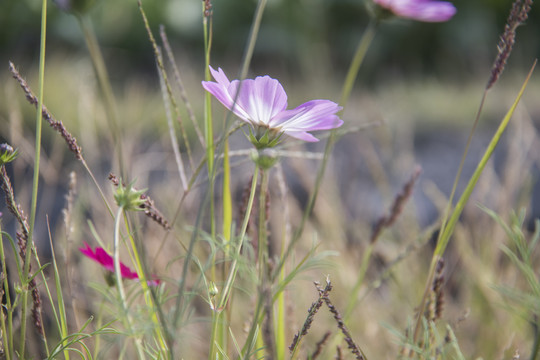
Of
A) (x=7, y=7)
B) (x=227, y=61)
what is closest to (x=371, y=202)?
(x=227, y=61)

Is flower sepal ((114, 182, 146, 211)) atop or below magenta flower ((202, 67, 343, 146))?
below

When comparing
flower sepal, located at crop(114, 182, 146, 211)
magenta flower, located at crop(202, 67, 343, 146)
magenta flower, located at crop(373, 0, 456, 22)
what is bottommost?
flower sepal, located at crop(114, 182, 146, 211)

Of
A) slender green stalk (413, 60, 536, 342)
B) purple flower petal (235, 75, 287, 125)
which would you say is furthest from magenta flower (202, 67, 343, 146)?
slender green stalk (413, 60, 536, 342)

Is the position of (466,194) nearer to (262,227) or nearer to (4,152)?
(262,227)

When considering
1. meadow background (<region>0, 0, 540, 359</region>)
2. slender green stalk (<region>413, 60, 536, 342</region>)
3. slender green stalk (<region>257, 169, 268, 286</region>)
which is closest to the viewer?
slender green stalk (<region>257, 169, 268, 286</region>)

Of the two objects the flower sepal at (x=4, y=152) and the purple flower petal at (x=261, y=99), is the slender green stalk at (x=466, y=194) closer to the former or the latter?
the purple flower petal at (x=261, y=99)

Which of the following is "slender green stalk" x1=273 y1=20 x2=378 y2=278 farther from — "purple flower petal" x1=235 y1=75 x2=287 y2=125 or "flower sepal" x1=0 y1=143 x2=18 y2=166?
"flower sepal" x1=0 y1=143 x2=18 y2=166
